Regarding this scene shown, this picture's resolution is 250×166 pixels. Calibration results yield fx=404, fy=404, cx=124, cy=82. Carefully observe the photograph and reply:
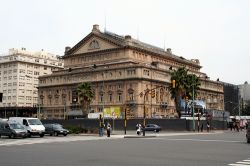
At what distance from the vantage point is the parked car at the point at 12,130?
131ft

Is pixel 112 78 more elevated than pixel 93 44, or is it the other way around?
pixel 93 44

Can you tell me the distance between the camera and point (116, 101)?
106 m

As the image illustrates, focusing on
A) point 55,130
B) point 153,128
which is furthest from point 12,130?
point 153,128

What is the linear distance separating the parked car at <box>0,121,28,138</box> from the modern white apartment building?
10090 cm

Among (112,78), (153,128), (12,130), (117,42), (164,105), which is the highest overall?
(117,42)

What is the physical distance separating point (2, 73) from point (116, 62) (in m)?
58.9

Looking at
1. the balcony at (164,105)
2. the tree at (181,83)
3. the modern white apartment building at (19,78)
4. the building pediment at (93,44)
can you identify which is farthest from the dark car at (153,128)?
the modern white apartment building at (19,78)

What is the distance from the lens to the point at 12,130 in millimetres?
39875

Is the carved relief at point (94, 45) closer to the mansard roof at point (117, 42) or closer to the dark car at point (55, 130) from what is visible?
the mansard roof at point (117, 42)

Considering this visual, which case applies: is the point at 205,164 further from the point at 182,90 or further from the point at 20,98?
the point at 20,98

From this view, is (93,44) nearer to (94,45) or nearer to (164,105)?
(94,45)

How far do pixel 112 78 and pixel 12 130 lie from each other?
67.8 m

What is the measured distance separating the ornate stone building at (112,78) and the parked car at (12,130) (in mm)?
55418

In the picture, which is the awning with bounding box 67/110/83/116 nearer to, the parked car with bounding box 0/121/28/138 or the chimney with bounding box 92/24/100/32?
the chimney with bounding box 92/24/100/32
